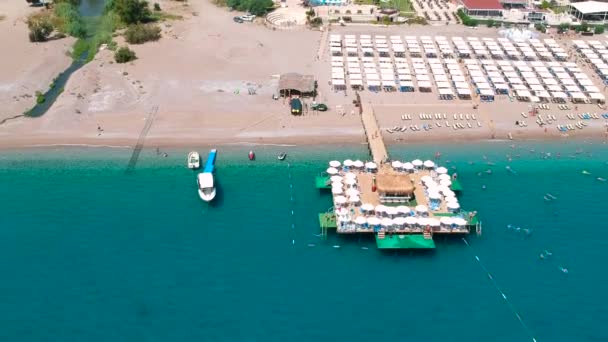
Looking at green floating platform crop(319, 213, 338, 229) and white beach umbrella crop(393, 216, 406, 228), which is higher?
white beach umbrella crop(393, 216, 406, 228)

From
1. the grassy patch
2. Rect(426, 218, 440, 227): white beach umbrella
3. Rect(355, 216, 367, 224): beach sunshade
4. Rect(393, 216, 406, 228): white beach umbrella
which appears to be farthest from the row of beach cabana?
the grassy patch

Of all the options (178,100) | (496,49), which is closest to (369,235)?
(178,100)

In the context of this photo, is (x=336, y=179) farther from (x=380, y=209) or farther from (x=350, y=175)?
(x=380, y=209)

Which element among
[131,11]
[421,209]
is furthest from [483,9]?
[421,209]

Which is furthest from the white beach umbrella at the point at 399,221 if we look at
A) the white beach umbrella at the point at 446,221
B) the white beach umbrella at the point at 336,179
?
the white beach umbrella at the point at 336,179

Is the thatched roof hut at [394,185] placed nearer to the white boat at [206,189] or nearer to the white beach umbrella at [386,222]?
the white beach umbrella at [386,222]

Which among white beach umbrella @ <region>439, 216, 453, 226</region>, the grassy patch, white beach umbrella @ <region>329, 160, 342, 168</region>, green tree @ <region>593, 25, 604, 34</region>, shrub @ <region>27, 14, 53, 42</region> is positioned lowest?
white beach umbrella @ <region>439, 216, 453, 226</region>

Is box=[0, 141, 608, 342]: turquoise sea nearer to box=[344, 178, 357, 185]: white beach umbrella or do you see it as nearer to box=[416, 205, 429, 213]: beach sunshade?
box=[344, 178, 357, 185]: white beach umbrella
